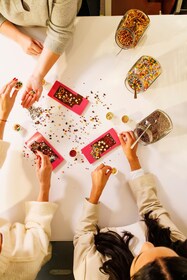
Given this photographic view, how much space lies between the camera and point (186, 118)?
112 centimetres

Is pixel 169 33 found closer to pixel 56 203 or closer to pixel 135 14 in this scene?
pixel 135 14

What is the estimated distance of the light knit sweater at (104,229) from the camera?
1.04m

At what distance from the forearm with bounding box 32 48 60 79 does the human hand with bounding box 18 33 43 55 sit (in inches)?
1.5

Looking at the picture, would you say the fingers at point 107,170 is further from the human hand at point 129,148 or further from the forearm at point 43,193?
the forearm at point 43,193

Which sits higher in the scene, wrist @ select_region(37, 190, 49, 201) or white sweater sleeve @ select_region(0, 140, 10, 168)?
white sweater sleeve @ select_region(0, 140, 10, 168)

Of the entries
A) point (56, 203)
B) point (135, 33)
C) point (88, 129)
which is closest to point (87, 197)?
point (56, 203)

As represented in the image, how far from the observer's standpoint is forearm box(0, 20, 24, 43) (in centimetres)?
109

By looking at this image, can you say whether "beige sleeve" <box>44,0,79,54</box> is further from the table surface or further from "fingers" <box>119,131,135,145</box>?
"fingers" <box>119,131,135,145</box>

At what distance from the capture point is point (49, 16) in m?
1.03

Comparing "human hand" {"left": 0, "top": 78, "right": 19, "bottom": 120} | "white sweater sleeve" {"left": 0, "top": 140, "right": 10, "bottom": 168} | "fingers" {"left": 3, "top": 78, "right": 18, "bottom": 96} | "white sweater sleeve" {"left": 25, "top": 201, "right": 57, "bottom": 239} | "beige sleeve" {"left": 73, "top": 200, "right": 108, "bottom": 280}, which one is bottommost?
"beige sleeve" {"left": 73, "top": 200, "right": 108, "bottom": 280}

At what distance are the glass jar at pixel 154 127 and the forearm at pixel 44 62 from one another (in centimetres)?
37

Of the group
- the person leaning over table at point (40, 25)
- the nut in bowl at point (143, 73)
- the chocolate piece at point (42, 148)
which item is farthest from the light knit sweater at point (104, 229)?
the person leaning over table at point (40, 25)

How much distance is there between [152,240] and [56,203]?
35 cm

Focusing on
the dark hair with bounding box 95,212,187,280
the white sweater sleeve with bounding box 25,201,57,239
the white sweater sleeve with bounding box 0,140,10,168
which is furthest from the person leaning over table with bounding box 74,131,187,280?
the white sweater sleeve with bounding box 0,140,10,168
